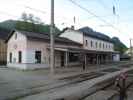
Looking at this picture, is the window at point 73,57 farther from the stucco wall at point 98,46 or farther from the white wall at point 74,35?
the stucco wall at point 98,46

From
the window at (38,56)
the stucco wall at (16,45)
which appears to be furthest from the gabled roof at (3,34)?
the window at (38,56)

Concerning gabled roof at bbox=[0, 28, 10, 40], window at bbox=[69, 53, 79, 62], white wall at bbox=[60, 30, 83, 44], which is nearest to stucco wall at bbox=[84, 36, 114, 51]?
white wall at bbox=[60, 30, 83, 44]

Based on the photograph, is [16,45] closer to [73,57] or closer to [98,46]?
[73,57]

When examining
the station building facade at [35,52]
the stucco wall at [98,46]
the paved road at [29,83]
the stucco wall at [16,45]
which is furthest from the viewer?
the stucco wall at [98,46]

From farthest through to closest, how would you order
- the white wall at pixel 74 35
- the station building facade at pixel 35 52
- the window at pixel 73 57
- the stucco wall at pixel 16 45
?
the white wall at pixel 74 35 < the window at pixel 73 57 < the stucco wall at pixel 16 45 < the station building facade at pixel 35 52

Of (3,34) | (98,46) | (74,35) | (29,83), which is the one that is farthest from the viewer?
(98,46)

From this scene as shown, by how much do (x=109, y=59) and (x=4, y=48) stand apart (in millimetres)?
30090

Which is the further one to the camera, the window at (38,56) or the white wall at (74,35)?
the white wall at (74,35)

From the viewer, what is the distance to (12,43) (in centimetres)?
3192

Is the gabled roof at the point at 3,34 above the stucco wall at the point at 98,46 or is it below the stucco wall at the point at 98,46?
above

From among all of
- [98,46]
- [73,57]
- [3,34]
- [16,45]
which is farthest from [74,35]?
[3,34]

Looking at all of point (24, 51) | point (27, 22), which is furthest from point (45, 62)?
point (27, 22)

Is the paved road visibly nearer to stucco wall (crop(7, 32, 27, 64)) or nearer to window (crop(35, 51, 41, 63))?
stucco wall (crop(7, 32, 27, 64))

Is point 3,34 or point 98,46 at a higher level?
point 3,34
